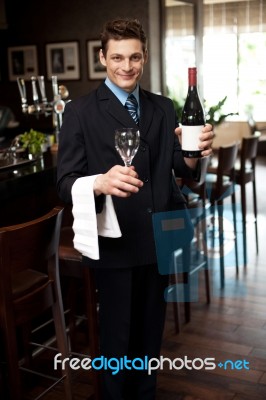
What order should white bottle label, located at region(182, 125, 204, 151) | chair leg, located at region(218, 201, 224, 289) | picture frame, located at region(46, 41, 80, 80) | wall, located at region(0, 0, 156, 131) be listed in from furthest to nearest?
picture frame, located at region(46, 41, 80, 80) < wall, located at region(0, 0, 156, 131) < chair leg, located at region(218, 201, 224, 289) < white bottle label, located at region(182, 125, 204, 151)

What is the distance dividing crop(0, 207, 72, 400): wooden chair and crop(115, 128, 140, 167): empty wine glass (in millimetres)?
403

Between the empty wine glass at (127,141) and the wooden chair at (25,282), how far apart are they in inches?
15.9

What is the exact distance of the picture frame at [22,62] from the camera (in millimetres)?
7590

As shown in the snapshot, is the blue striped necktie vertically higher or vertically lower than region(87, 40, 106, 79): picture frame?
lower

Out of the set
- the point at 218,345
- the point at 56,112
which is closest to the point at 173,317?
the point at 218,345

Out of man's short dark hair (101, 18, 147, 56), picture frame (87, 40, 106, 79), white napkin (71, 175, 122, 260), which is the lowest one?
white napkin (71, 175, 122, 260)

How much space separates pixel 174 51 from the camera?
7070mm

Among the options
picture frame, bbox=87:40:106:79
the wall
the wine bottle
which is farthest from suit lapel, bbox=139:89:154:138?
picture frame, bbox=87:40:106:79

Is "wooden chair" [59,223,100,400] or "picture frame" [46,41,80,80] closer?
"wooden chair" [59,223,100,400]

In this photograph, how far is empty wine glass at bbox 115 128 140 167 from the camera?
1743 mm

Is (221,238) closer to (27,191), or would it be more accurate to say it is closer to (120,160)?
(27,191)

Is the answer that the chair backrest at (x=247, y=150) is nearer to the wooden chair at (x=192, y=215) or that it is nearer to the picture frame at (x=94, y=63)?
the wooden chair at (x=192, y=215)

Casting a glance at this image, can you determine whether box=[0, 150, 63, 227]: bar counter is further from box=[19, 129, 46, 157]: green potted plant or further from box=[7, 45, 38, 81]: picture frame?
box=[7, 45, 38, 81]: picture frame

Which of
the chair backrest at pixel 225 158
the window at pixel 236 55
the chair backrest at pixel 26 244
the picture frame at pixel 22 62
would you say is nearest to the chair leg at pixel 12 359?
the chair backrest at pixel 26 244
